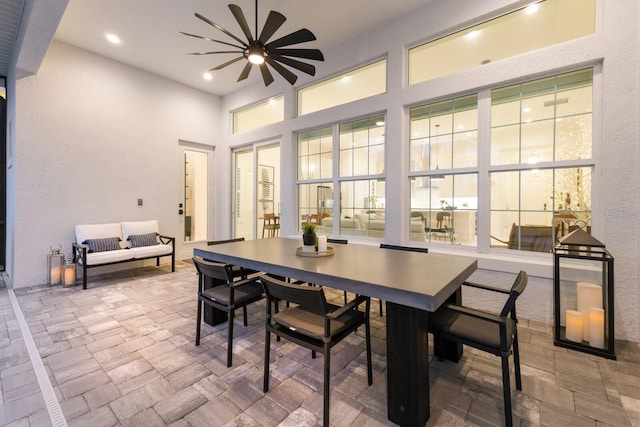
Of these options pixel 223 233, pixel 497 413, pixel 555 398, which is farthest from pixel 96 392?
pixel 223 233

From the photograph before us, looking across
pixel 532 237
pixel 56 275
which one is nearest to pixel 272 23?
pixel 532 237

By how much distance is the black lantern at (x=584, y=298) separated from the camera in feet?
7.26

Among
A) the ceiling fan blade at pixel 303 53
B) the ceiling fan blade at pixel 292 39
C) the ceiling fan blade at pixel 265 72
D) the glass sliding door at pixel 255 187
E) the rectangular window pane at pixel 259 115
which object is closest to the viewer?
the ceiling fan blade at pixel 292 39

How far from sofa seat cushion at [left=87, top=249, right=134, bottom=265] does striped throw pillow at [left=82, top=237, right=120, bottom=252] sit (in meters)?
0.11

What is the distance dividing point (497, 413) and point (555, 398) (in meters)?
0.45

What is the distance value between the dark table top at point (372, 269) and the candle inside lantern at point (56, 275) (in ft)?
9.68

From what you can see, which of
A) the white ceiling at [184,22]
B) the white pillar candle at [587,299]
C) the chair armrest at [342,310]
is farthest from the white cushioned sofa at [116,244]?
the white pillar candle at [587,299]

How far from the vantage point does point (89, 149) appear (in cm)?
443

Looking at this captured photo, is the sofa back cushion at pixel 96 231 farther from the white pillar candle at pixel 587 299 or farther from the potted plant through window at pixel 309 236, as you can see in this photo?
the white pillar candle at pixel 587 299

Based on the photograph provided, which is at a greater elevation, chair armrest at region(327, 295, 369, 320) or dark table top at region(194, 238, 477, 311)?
dark table top at region(194, 238, 477, 311)

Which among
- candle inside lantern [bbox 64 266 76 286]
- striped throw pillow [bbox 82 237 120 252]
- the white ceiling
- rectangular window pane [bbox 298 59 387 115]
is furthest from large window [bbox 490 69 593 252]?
candle inside lantern [bbox 64 266 76 286]

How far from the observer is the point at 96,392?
1.77 m

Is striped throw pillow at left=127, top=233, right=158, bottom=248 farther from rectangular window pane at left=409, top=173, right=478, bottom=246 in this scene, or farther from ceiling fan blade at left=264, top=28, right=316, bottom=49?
rectangular window pane at left=409, top=173, right=478, bottom=246

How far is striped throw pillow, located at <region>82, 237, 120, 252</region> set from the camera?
4053mm
